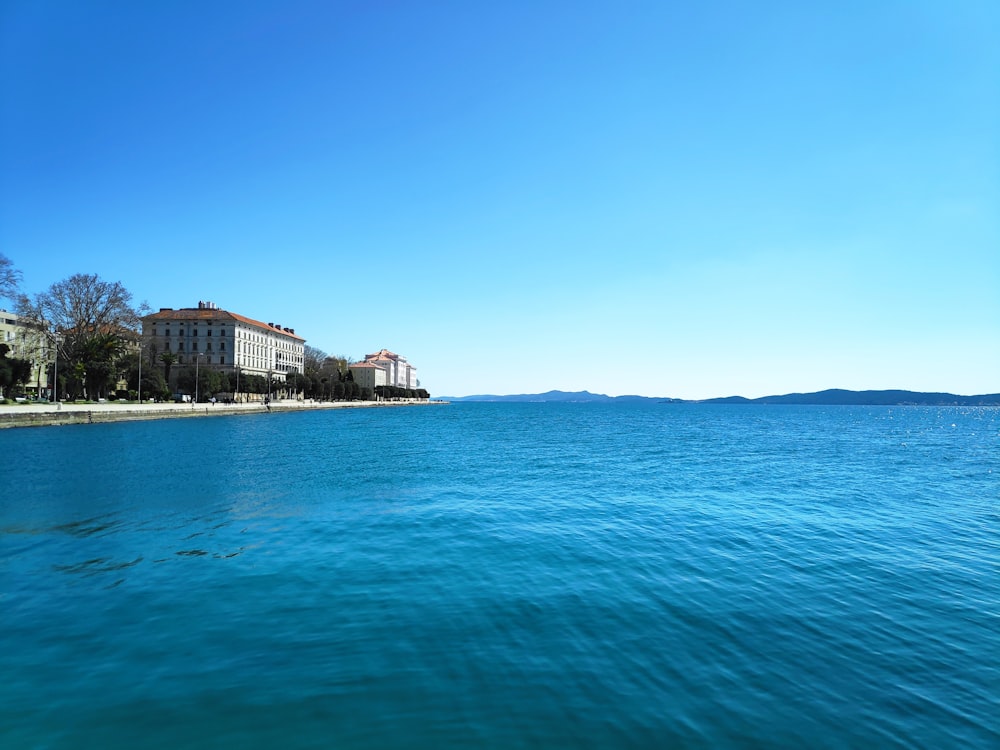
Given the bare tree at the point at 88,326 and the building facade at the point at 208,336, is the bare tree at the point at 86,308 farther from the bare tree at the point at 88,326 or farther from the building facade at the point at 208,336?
the building facade at the point at 208,336

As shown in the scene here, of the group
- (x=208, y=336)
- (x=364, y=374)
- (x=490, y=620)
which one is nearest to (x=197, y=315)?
(x=208, y=336)

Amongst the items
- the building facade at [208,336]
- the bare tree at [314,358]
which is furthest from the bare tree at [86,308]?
the bare tree at [314,358]

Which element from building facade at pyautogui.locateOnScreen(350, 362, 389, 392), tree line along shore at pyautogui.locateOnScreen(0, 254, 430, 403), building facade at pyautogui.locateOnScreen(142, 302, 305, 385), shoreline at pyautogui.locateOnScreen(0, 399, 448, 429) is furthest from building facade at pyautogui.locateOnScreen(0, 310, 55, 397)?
building facade at pyautogui.locateOnScreen(350, 362, 389, 392)

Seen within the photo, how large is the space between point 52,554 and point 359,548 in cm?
568

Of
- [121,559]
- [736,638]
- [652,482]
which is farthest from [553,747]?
[652,482]

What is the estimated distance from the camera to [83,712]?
17.6ft

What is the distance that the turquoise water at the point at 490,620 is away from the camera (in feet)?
17.5

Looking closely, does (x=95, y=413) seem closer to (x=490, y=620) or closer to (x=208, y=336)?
(x=490, y=620)

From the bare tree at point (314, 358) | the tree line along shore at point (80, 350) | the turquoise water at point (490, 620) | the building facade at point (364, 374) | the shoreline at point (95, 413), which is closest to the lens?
the turquoise water at point (490, 620)

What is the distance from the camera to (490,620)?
784 cm

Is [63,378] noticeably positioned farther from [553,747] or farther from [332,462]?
[553,747]

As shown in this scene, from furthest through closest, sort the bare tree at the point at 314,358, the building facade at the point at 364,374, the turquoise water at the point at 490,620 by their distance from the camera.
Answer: the building facade at the point at 364,374, the bare tree at the point at 314,358, the turquoise water at the point at 490,620

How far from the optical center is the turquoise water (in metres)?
5.35

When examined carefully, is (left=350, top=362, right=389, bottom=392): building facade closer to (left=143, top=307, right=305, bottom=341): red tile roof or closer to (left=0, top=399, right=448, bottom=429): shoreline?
(left=143, top=307, right=305, bottom=341): red tile roof
